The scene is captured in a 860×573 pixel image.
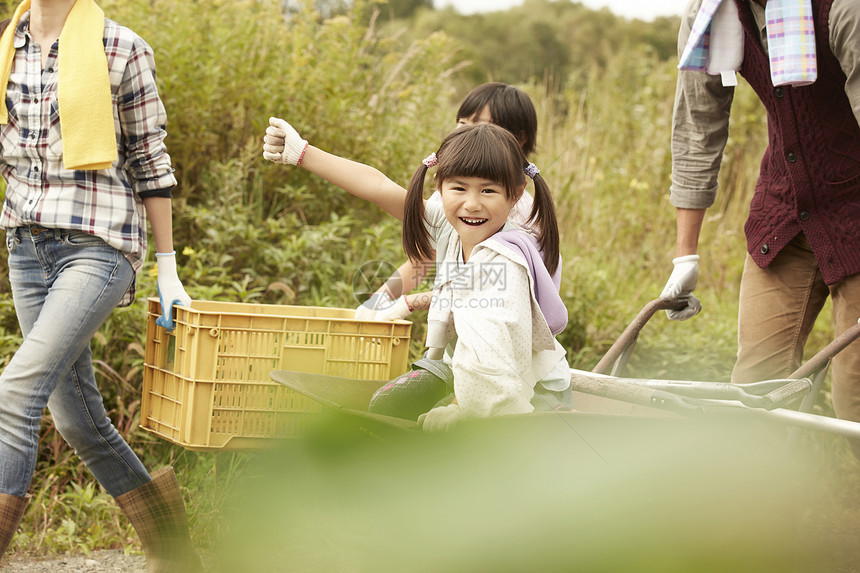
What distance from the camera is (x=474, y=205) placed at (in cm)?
206

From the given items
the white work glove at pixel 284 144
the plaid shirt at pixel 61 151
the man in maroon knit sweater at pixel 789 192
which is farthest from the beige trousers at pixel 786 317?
the plaid shirt at pixel 61 151

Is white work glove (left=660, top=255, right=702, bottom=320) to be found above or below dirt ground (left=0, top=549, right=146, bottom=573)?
above

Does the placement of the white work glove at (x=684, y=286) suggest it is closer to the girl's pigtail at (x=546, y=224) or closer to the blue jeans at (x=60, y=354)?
the girl's pigtail at (x=546, y=224)

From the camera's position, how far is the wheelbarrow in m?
1.80

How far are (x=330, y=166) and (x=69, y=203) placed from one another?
681 mm

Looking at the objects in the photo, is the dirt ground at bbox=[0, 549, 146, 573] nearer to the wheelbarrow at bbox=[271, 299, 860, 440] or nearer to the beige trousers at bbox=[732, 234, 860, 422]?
the wheelbarrow at bbox=[271, 299, 860, 440]

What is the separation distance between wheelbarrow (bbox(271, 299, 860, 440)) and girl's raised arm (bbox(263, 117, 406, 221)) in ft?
1.70

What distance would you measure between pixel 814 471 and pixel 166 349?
2.88m

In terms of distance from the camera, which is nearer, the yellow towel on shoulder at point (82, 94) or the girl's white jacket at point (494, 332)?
the girl's white jacket at point (494, 332)

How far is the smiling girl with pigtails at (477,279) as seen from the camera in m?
1.88

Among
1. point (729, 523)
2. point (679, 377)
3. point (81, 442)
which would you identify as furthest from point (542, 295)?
point (679, 377)

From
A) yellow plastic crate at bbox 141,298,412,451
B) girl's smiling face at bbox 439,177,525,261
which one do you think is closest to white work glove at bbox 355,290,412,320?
yellow plastic crate at bbox 141,298,412,451

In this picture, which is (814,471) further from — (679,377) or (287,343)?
(287,343)

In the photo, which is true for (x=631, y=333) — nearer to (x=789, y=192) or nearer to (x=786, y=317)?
(x=786, y=317)
